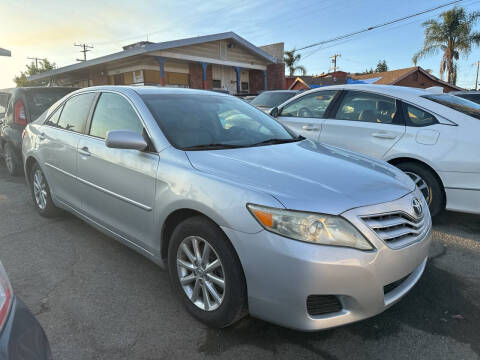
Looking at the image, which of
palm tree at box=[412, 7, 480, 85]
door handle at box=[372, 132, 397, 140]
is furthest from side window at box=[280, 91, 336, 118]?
palm tree at box=[412, 7, 480, 85]

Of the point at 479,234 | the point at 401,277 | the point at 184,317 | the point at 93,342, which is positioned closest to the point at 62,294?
the point at 93,342

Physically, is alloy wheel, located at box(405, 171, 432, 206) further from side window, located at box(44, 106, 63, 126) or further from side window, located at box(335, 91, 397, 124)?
side window, located at box(44, 106, 63, 126)

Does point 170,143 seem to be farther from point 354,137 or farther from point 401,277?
point 354,137

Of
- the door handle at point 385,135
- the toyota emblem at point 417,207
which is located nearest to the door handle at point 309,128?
the door handle at point 385,135

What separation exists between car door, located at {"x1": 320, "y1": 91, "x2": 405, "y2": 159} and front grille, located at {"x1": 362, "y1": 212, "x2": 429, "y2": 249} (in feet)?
7.19

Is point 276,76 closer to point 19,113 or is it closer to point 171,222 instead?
point 19,113

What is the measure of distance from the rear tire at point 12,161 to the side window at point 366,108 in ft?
18.6

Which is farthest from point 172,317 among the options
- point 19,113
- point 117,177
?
point 19,113

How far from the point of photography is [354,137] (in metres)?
4.50

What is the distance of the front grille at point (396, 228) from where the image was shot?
1.97 meters

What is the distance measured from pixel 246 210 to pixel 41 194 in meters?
3.42

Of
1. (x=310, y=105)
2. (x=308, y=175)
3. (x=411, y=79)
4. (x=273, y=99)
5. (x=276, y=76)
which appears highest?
(x=411, y=79)

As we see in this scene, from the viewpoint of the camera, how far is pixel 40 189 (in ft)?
14.2

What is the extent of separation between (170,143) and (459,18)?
102 feet
